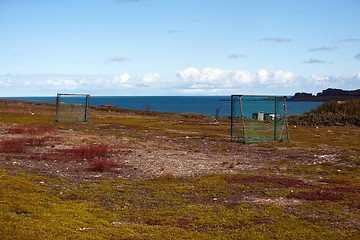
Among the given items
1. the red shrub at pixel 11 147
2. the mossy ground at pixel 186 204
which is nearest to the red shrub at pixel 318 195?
the mossy ground at pixel 186 204

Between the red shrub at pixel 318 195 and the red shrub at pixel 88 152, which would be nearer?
the red shrub at pixel 318 195

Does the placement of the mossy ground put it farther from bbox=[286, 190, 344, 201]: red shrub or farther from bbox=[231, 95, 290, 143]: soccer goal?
bbox=[231, 95, 290, 143]: soccer goal

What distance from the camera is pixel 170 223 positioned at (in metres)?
11.3

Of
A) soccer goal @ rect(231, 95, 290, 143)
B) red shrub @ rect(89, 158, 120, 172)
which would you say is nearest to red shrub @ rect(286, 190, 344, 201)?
red shrub @ rect(89, 158, 120, 172)

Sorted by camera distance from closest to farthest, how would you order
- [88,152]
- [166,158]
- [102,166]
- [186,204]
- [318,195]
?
1. [186,204]
2. [318,195]
3. [102,166]
4. [166,158]
5. [88,152]

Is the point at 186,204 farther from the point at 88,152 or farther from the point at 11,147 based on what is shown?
the point at 11,147

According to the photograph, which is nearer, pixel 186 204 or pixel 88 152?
pixel 186 204

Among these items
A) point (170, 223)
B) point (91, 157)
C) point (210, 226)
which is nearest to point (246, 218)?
point (210, 226)

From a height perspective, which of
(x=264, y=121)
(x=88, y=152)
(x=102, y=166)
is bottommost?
(x=102, y=166)

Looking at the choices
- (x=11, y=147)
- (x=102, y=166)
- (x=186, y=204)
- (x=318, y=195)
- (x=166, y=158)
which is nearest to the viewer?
(x=186, y=204)

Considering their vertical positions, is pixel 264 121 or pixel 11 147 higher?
pixel 264 121

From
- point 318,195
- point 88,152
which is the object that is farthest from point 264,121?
point 318,195

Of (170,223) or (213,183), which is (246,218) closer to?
(170,223)

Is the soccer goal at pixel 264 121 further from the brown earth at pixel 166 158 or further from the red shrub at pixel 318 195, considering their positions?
the red shrub at pixel 318 195
